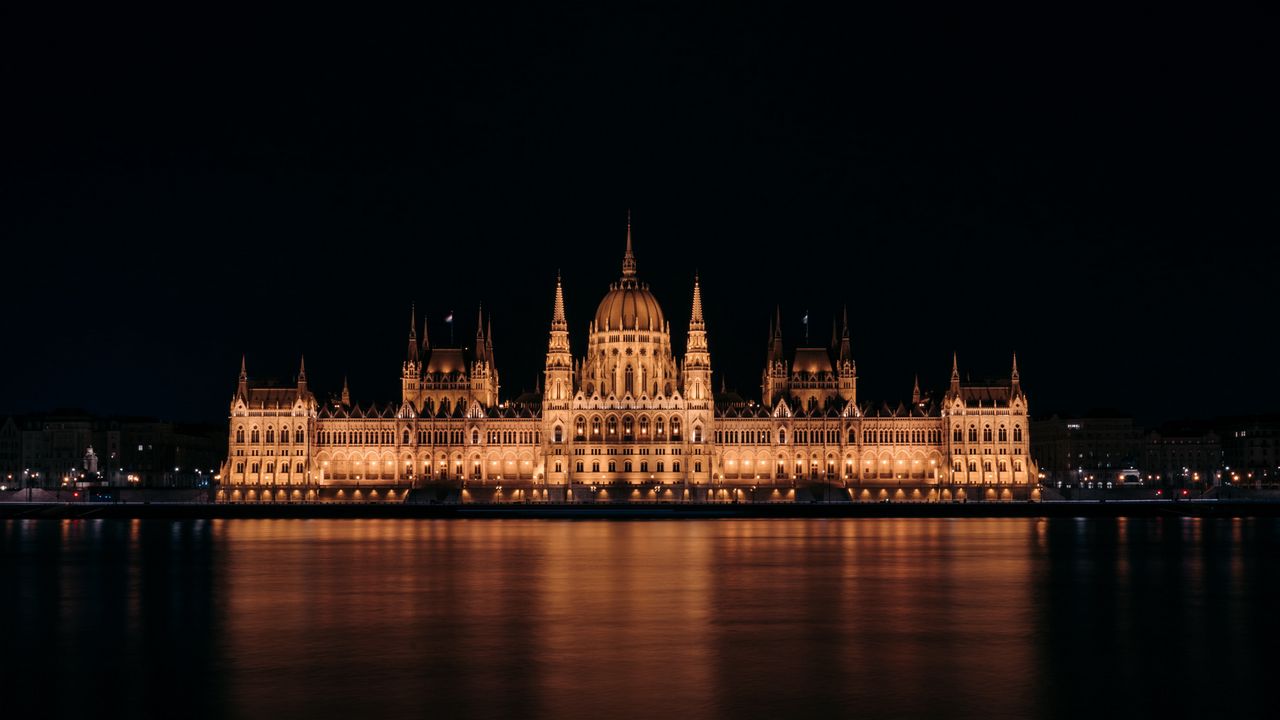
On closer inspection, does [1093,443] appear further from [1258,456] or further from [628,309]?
[628,309]

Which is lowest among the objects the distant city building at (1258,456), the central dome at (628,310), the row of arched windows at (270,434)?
the distant city building at (1258,456)

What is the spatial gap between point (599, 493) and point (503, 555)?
242 ft

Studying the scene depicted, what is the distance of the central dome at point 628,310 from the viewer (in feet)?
514

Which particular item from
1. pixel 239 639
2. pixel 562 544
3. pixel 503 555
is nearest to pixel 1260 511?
pixel 562 544

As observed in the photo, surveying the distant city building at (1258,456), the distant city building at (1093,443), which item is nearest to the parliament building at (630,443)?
the distant city building at (1093,443)

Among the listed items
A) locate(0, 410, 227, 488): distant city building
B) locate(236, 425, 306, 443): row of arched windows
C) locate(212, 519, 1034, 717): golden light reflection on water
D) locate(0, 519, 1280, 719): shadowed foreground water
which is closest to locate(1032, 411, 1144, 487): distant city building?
locate(236, 425, 306, 443): row of arched windows

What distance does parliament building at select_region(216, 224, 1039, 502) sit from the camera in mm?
148000

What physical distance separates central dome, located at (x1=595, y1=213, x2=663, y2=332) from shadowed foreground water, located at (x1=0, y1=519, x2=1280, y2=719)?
253 feet

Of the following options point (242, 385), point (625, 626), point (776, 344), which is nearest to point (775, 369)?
point (776, 344)

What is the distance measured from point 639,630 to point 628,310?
115 metres

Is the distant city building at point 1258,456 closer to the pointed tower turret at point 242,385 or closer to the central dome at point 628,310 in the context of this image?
the central dome at point 628,310

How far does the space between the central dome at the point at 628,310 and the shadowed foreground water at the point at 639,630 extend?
3036 inches

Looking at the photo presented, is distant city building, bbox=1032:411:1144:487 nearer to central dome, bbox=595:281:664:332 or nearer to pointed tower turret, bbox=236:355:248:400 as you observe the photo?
central dome, bbox=595:281:664:332

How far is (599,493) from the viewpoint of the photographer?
146125 millimetres
